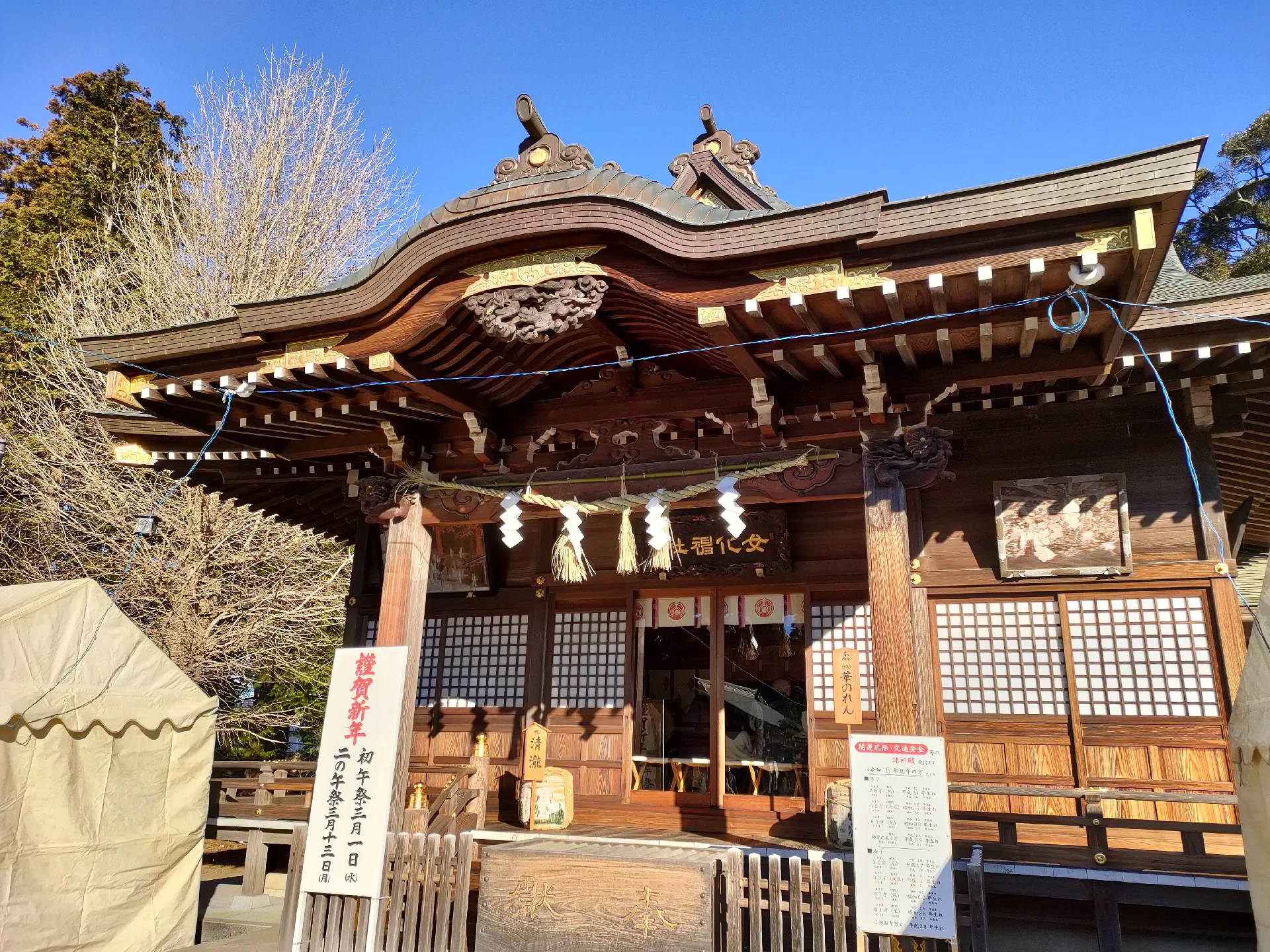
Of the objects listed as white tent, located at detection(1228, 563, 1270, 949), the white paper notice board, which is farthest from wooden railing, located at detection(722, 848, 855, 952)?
white tent, located at detection(1228, 563, 1270, 949)

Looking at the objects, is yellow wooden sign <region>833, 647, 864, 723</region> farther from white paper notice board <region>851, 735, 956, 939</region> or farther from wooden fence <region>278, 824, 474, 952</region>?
wooden fence <region>278, 824, 474, 952</region>

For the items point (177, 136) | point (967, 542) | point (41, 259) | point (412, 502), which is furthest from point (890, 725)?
point (177, 136)

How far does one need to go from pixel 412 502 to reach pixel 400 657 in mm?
1911

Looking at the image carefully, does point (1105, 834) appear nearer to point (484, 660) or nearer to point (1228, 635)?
point (1228, 635)

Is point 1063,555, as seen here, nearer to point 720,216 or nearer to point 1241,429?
point 1241,429

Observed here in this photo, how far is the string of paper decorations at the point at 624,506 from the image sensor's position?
6574mm

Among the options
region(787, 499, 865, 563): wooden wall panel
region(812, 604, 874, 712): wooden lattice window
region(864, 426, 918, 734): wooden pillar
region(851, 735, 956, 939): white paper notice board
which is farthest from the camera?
region(787, 499, 865, 563): wooden wall panel

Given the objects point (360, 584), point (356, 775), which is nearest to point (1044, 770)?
point (356, 775)

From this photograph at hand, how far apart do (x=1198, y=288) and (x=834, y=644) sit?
4.38m

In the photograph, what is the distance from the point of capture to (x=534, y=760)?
8.55m

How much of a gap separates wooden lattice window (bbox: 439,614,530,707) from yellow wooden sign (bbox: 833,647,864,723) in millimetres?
3574

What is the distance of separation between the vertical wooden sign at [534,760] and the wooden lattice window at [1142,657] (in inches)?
202

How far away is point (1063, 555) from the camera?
7066mm

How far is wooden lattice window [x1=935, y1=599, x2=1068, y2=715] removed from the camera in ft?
23.2
